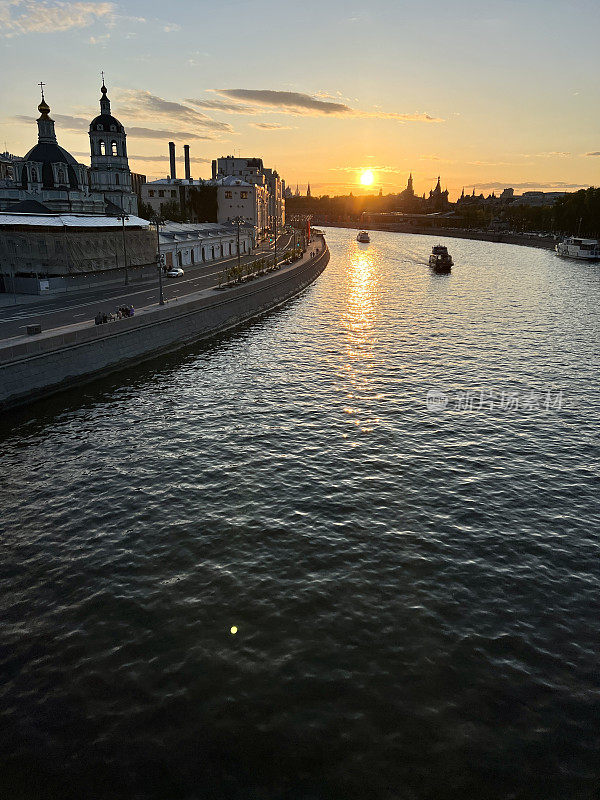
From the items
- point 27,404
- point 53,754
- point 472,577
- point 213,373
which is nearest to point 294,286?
point 213,373

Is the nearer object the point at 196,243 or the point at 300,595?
the point at 300,595

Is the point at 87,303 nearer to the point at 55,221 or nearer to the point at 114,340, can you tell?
the point at 114,340

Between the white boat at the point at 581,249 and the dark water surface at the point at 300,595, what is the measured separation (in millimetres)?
112227

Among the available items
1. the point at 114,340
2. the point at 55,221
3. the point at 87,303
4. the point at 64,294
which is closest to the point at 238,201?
the point at 55,221

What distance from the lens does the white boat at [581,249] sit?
130 metres

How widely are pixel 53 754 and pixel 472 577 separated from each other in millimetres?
13331

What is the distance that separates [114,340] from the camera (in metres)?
40.8

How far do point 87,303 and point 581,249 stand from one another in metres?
128

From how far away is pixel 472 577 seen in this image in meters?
18.4

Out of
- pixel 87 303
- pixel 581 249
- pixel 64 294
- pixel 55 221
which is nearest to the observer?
pixel 87 303

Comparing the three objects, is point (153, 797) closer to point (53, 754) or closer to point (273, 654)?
point (53, 754)

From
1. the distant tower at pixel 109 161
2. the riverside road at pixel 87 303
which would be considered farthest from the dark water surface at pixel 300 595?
the distant tower at pixel 109 161

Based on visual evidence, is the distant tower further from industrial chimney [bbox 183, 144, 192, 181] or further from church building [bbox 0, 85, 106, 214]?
industrial chimney [bbox 183, 144, 192, 181]

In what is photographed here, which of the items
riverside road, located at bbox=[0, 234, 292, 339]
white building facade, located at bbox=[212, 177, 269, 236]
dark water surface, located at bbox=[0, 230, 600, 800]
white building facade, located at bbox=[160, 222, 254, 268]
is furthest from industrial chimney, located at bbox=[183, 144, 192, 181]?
dark water surface, located at bbox=[0, 230, 600, 800]
